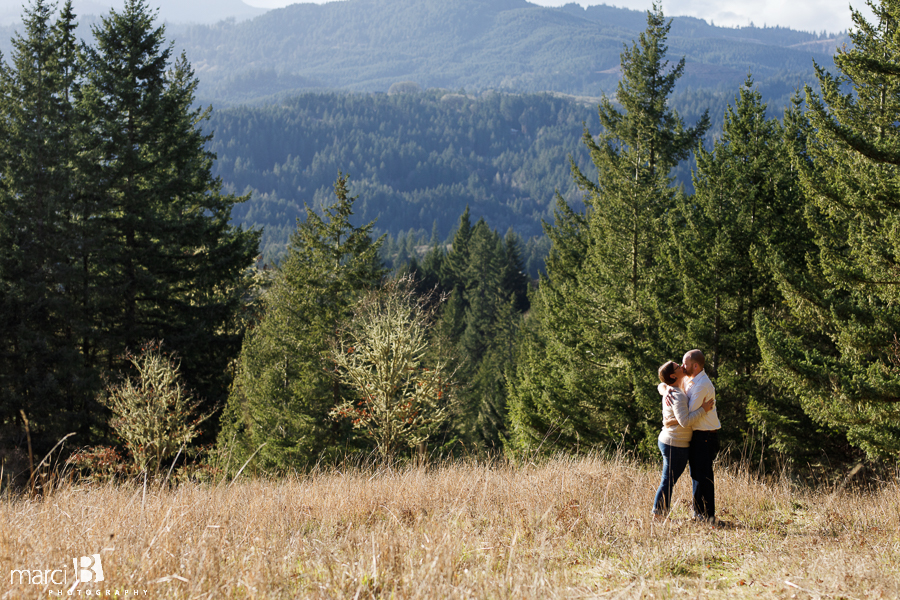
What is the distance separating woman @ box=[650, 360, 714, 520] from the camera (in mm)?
4859

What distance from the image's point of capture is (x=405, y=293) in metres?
19.5

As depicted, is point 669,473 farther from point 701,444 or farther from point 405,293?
point 405,293

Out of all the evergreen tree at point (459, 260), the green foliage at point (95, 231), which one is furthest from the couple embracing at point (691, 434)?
the evergreen tree at point (459, 260)

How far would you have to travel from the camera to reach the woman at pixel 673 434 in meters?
4.86

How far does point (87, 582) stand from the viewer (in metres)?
3.08

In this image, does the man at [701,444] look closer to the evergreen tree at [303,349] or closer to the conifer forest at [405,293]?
the conifer forest at [405,293]

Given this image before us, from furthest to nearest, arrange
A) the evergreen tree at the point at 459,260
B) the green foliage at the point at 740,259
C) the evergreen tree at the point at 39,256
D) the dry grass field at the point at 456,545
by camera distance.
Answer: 1. the evergreen tree at the point at 459,260
2. the evergreen tree at the point at 39,256
3. the green foliage at the point at 740,259
4. the dry grass field at the point at 456,545

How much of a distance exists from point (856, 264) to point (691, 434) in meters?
6.27

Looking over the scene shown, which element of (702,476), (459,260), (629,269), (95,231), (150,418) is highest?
(95,231)

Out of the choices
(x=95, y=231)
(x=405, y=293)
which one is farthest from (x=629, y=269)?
(x=95, y=231)

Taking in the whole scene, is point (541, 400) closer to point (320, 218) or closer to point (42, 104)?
point (320, 218)

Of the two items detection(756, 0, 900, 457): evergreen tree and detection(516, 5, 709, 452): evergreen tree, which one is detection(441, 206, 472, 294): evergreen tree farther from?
detection(756, 0, 900, 457): evergreen tree

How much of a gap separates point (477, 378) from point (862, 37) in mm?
34393

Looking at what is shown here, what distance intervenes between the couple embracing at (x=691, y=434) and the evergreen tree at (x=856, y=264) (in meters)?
4.91
